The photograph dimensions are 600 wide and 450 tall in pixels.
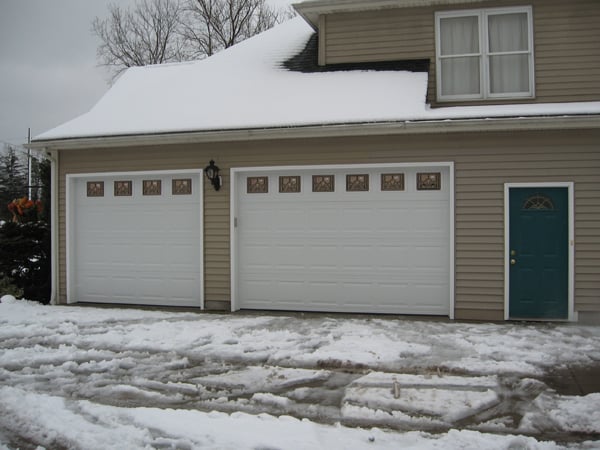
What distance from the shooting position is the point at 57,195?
34.2 feet

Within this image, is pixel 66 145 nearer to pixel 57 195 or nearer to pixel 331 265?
pixel 57 195

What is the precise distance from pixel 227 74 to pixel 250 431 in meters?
8.47

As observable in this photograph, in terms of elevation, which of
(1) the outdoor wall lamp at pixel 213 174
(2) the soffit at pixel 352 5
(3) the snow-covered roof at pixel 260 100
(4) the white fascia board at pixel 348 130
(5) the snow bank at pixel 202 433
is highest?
(2) the soffit at pixel 352 5

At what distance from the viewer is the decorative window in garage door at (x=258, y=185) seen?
958 cm

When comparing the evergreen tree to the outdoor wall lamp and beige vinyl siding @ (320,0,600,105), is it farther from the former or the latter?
beige vinyl siding @ (320,0,600,105)

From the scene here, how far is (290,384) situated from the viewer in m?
5.64

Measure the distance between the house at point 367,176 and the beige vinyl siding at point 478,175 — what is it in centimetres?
2

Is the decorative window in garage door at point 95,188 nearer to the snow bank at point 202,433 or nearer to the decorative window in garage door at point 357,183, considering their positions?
the decorative window in garage door at point 357,183

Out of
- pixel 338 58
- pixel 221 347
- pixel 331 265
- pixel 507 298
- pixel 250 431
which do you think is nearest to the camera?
pixel 250 431

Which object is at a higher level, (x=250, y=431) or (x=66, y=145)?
(x=66, y=145)

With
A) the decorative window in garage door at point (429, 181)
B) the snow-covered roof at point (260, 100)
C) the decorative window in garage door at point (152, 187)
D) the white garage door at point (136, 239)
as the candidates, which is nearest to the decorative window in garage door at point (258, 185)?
the white garage door at point (136, 239)

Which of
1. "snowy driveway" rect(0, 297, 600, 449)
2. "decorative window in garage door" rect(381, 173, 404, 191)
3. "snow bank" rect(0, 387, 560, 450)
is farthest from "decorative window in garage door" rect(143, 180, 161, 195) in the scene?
"snow bank" rect(0, 387, 560, 450)

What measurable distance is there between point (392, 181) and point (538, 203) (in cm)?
230

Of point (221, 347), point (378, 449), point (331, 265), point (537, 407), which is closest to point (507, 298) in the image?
point (331, 265)
